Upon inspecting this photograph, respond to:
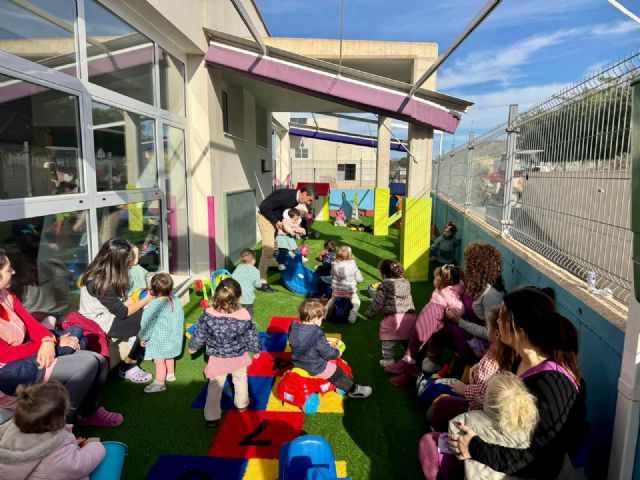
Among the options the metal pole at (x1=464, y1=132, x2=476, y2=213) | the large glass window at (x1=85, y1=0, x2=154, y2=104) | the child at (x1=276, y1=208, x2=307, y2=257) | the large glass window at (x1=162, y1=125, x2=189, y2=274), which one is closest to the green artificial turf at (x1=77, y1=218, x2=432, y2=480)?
the large glass window at (x1=162, y1=125, x2=189, y2=274)

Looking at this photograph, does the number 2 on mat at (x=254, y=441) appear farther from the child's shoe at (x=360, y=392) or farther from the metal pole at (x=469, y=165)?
the metal pole at (x=469, y=165)

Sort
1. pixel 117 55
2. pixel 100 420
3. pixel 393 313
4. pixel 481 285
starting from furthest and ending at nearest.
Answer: pixel 117 55
pixel 393 313
pixel 481 285
pixel 100 420

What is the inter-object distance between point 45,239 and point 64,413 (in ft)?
7.09

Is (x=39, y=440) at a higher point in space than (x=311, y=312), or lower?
lower

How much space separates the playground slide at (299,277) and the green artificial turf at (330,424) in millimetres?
2277

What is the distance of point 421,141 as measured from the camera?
7.52 meters

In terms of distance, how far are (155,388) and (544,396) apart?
10.9ft

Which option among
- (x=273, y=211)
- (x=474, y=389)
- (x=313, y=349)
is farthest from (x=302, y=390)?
(x=273, y=211)

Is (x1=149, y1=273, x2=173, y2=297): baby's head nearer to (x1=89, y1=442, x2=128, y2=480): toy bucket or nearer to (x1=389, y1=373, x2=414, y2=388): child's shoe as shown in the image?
(x1=89, y1=442, x2=128, y2=480): toy bucket

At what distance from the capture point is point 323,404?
148 inches

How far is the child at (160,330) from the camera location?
156 inches

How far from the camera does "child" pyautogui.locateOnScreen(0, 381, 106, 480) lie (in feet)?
6.81

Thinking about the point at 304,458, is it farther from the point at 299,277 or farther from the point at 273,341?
the point at 299,277

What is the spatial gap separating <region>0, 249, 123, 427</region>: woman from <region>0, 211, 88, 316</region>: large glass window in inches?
21.9
